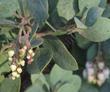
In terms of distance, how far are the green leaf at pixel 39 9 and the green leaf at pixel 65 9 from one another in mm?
172

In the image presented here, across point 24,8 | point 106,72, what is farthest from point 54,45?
point 106,72

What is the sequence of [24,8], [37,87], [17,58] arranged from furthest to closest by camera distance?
1. [37,87]
2. [24,8]
3. [17,58]

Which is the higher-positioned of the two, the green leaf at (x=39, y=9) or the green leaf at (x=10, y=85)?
the green leaf at (x=39, y=9)

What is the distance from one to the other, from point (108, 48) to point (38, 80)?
251mm

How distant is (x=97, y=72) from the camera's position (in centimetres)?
121

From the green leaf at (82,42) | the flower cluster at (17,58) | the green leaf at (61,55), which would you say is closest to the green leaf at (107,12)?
the green leaf at (82,42)

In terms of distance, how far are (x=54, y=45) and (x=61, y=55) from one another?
4cm

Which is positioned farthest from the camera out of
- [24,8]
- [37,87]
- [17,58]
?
[37,87]

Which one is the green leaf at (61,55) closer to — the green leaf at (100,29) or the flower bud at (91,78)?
the green leaf at (100,29)

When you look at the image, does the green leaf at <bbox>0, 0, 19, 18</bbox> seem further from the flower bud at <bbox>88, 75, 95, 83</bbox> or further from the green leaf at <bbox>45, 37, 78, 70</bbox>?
the flower bud at <bbox>88, 75, 95, 83</bbox>

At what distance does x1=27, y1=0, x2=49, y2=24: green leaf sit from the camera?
93 cm

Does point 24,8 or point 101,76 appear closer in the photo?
point 24,8

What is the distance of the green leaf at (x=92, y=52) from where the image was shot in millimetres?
1186

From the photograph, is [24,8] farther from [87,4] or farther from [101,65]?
[101,65]
